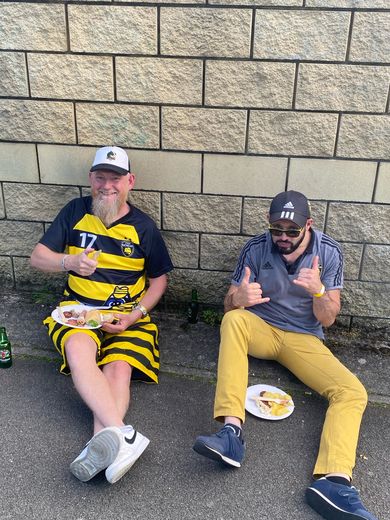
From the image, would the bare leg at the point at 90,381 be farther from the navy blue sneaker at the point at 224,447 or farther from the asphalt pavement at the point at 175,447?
the navy blue sneaker at the point at 224,447

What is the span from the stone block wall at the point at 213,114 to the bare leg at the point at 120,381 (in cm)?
117

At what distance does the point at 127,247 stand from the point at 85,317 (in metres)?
0.56

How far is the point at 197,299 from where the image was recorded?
13.4 ft

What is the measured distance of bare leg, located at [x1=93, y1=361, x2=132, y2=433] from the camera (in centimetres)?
293

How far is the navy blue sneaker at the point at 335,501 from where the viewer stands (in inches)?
91.3

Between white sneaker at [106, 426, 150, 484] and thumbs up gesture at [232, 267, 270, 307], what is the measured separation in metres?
0.99

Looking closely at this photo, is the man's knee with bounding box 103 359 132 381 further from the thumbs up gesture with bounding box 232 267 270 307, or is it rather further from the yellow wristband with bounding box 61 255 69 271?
the thumbs up gesture with bounding box 232 267 270 307

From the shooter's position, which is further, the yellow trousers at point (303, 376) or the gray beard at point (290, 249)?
the gray beard at point (290, 249)

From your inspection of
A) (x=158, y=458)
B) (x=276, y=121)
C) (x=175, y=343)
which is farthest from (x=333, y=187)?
(x=158, y=458)

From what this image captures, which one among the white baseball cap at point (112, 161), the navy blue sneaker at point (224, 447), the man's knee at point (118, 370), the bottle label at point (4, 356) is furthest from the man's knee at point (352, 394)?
the bottle label at point (4, 356)

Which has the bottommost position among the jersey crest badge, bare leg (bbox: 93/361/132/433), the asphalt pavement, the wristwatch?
the asphalt pavement

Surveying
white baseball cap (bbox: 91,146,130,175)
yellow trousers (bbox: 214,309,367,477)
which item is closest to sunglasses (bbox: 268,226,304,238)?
yellow trousers (bbox: 214,309,367,477)

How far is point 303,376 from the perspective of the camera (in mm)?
3180

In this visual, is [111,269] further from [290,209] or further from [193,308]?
[290,209]
